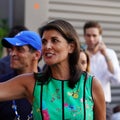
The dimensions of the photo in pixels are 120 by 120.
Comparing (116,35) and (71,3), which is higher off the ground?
(71,3)

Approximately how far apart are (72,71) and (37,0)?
4.82 m

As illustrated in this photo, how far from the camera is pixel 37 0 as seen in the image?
767cm

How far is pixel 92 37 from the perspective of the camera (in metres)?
5.91

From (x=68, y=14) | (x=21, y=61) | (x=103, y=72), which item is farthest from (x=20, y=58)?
(x=68, y=14)

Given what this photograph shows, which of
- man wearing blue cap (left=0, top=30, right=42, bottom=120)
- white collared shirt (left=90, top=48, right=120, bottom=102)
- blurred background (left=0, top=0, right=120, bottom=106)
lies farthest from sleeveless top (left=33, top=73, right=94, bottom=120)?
blurred background (left=0, top=0, right=120, bottom=106)

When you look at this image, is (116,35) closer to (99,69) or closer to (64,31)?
(99,69)

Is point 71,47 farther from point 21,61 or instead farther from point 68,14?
point 68,14

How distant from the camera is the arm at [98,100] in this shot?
9.63 ft

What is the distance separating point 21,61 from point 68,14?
4.60 metres

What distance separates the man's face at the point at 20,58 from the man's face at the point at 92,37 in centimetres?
237

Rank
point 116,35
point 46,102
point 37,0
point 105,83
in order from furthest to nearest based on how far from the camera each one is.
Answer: point 116,35
point 37,0
point 105,83
point 46,102

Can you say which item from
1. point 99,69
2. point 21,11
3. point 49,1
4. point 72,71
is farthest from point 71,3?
point 72,71

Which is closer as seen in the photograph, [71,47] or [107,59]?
[71,47]

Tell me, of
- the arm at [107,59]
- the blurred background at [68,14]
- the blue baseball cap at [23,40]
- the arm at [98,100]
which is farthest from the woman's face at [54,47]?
the blurred background at [68,14]
